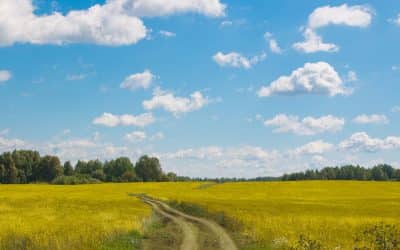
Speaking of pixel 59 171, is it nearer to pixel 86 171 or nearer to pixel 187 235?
pixel 86 171

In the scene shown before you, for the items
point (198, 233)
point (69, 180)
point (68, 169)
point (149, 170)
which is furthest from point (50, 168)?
point (198, 233)

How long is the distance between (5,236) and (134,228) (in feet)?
23.3

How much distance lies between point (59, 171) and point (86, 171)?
2221 centimetres

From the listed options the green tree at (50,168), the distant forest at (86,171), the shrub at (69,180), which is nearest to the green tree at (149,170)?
the distant forest at (86,171)

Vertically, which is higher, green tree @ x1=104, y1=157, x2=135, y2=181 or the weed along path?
green tree @ x1=104, y1=157, x2=135, y2=181

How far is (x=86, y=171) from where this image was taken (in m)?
193

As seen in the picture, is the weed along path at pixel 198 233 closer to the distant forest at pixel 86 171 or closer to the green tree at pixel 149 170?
the distant forest at pixel 86 171

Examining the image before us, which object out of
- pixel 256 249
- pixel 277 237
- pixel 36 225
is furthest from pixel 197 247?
pixel 36 225

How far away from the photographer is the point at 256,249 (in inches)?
966

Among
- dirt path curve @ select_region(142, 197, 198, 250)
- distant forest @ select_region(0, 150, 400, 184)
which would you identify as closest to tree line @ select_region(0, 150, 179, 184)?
distant forest @ select_region(0, 150, 400, 184)

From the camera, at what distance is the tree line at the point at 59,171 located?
537 feet

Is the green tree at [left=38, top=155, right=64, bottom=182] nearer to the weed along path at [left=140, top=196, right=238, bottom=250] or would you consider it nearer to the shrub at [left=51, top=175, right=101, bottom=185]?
the shrub at [left=51, top=175, right=101, bottom=185]

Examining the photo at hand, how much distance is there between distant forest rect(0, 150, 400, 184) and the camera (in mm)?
164375

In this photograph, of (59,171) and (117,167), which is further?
(117,167)
